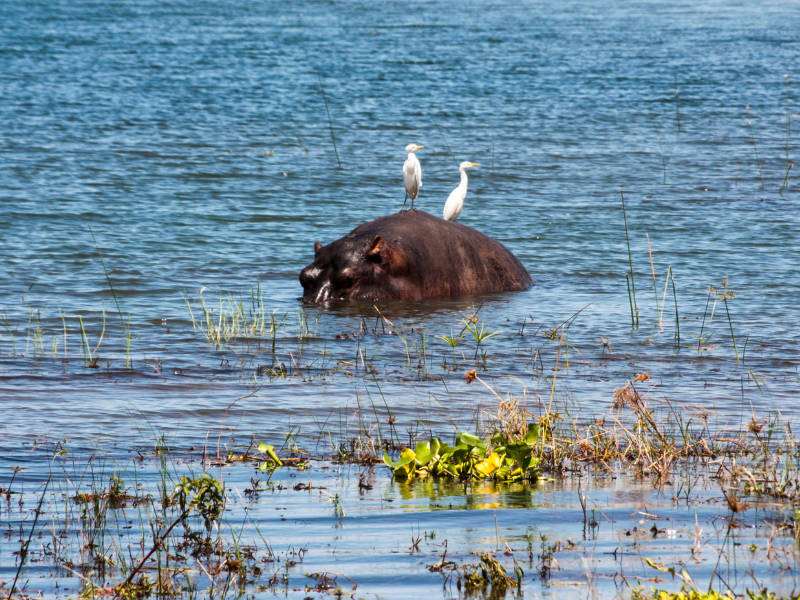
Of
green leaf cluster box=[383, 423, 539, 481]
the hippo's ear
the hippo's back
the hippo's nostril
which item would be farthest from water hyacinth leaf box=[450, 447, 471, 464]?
the hippo's nostril

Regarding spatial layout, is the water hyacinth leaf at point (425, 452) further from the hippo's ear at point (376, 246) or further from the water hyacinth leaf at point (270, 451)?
the hippo's ear at point (376, 246)

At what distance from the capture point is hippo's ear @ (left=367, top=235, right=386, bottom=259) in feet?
33.1

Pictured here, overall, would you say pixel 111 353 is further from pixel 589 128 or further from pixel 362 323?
pixel 589 128

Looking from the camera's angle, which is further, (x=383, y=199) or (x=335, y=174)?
(x=335, y=174)

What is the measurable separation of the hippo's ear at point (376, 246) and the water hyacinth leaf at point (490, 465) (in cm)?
543

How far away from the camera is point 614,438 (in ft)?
17.5

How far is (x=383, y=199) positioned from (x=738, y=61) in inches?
847

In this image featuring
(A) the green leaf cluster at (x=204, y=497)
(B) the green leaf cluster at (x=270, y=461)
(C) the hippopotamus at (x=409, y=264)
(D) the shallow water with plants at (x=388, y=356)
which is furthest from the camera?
(C) the hippopotamus at (x=409, y=264)

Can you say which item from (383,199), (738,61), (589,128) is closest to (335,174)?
(383,199)

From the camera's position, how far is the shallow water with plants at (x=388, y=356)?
12.6 feet

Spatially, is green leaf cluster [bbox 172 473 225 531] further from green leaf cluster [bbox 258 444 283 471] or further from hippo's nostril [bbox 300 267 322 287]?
hippo's nostril [bbox 300 267 322 287]

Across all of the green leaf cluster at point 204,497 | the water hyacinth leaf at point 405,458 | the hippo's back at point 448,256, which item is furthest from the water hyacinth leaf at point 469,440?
the hippo's back at point 448,256

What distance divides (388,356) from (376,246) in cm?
237

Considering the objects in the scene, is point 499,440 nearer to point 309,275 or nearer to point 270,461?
point 270,461
